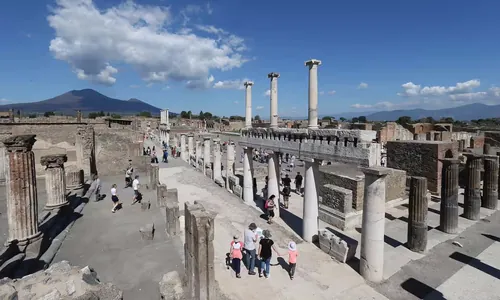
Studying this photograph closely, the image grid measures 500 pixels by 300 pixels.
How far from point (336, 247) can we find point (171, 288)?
5.66 metres

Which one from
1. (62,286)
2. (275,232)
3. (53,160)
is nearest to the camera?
(62,286)

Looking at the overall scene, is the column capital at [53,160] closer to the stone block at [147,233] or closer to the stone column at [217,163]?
the stone block at [147,233]

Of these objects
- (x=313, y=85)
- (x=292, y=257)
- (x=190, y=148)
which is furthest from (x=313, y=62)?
(x=190, y=148)

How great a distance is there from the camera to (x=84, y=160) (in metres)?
20.3

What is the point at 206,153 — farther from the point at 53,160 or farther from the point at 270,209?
the point at 53,160

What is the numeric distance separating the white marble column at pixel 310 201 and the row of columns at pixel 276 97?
1.63m

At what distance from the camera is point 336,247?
9.48 meters

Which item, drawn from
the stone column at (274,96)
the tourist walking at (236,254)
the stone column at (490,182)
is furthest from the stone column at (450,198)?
the tourist walking at (236,254)

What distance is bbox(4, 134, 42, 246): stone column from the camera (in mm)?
8234

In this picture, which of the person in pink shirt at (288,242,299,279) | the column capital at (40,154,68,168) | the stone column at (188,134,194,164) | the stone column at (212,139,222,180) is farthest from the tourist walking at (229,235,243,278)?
the stone column at (188,134,194,164)

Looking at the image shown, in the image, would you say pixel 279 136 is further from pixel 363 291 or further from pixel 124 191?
pixel 124 191

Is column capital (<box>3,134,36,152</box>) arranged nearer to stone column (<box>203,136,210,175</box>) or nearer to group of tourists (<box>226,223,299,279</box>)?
group of tourists (<box>226,223,299,279</box>)

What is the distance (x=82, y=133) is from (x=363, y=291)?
67.7ft

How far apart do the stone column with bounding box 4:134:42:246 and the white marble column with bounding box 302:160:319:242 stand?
30.0 feet
